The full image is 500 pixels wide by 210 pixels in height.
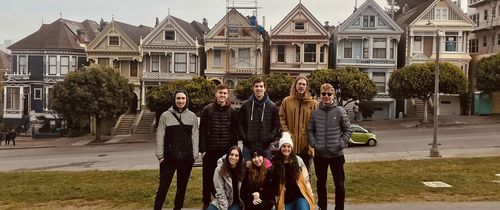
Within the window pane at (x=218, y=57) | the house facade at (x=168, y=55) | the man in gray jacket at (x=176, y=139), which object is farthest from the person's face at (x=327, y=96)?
the house facade at (x=168, y=55)

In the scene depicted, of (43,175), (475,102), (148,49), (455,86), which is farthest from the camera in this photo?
(148,49)

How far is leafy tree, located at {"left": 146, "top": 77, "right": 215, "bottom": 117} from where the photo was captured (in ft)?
130

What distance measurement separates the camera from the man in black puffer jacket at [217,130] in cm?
937

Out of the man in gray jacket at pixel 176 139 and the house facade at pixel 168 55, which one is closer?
the man in gray jacket at pixel 176 139

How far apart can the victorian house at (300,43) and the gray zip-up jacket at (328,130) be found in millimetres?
38447

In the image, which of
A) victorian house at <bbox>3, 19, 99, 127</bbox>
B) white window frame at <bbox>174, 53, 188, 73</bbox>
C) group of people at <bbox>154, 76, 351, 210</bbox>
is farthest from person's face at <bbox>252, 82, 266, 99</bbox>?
victorian house at <bbox>3, 19, 99, 127</bbox>

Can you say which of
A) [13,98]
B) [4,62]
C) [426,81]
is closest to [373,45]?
[426,81]

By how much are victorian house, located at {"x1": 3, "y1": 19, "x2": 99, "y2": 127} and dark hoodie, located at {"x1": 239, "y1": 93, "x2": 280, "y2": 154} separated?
45.9 m

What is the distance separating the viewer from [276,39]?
1870 inches

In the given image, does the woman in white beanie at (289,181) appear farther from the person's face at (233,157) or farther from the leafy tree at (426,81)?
the leafy tree at (426,81)

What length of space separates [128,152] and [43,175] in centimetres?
1527

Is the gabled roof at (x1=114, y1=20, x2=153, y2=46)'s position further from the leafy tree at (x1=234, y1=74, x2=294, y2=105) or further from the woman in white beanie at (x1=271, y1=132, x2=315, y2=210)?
the woman in white beanie at (x1=271, y1=132, x2=315, y2=210)

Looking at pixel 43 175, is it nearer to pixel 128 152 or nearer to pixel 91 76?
pixel 128 152

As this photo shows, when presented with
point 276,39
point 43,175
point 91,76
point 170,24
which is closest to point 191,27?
point 170,24
